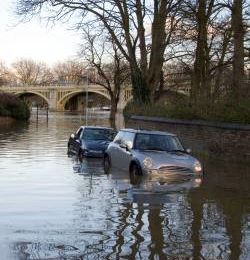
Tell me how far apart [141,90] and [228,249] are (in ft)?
95.3

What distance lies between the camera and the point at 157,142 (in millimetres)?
17547

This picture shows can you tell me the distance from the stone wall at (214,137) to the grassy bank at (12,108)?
3837 centimetres

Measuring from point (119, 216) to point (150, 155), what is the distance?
604 centimetres

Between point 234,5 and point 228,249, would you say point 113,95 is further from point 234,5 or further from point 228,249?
point 228,249

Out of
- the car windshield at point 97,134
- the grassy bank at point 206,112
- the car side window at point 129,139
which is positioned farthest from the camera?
the car windshield at point 97,134

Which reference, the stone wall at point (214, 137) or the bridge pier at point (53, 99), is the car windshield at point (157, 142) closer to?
the stone wall at point (214, 137)

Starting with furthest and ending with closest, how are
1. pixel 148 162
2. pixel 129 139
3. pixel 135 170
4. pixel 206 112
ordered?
1. pixel 206 112
2. pixel 129 139
3. pixel 135 170
4. pixel 148 162

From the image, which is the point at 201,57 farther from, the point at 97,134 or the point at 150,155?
the point at 150,155

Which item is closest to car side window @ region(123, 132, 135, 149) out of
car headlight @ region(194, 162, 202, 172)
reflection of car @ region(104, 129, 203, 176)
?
reflection of car @ region(104, 129, 203, 176)

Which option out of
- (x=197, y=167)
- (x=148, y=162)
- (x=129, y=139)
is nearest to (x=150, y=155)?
(x=148, y=162)

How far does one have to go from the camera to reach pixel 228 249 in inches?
312

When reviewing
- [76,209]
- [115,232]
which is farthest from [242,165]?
[115,232]

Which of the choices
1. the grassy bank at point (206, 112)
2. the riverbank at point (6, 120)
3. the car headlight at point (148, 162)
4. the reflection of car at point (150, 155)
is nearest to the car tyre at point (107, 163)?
the reflection of car at point (150, 155)

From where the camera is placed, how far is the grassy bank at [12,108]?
6469cm
